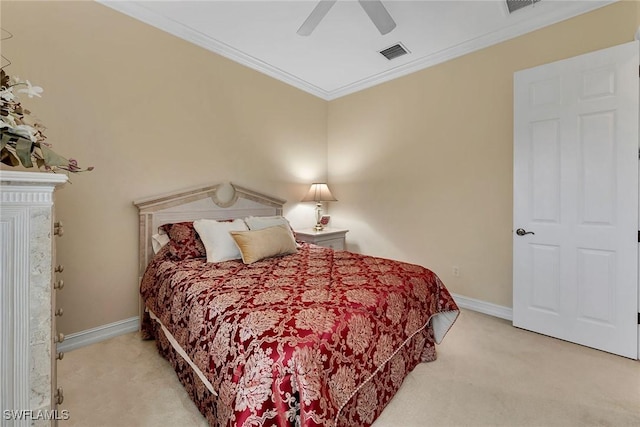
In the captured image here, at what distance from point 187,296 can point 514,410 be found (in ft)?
6.52

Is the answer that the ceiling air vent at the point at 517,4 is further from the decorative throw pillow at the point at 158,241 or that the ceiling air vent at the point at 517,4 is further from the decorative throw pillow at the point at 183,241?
the decorative throw pillow at the point at 158,241

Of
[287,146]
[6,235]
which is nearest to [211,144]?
[287,146]

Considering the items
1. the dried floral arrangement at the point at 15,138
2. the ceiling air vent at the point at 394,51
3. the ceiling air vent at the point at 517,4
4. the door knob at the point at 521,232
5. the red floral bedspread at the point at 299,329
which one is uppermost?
the ceiling air vent at the point at 394,51

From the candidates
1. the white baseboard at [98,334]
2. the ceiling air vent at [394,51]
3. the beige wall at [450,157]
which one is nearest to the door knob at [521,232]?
the beige wall at [450,157]

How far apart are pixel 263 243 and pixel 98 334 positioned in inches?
60.1

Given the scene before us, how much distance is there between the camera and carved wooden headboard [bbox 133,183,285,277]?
2596 mm

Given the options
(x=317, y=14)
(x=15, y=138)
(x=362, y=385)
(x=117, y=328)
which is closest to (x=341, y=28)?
(x=317, y=14)

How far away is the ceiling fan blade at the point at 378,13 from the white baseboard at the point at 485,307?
2.74 metres

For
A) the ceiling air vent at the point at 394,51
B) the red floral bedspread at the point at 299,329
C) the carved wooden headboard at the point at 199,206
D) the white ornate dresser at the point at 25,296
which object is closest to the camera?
the white ornate dresser at the point at 25,296

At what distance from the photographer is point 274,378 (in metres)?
1.12

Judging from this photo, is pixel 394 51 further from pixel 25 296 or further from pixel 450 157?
pixel 25 296

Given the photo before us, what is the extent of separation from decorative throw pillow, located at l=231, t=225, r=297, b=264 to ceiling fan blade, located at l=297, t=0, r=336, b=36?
1.64m

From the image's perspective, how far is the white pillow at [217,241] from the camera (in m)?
2.41

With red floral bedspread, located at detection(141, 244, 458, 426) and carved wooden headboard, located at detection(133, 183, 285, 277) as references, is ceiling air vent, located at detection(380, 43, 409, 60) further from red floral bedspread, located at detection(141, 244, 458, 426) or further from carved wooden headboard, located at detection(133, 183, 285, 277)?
red floral bedspread, located at detection(141, 244, 458, 426)
